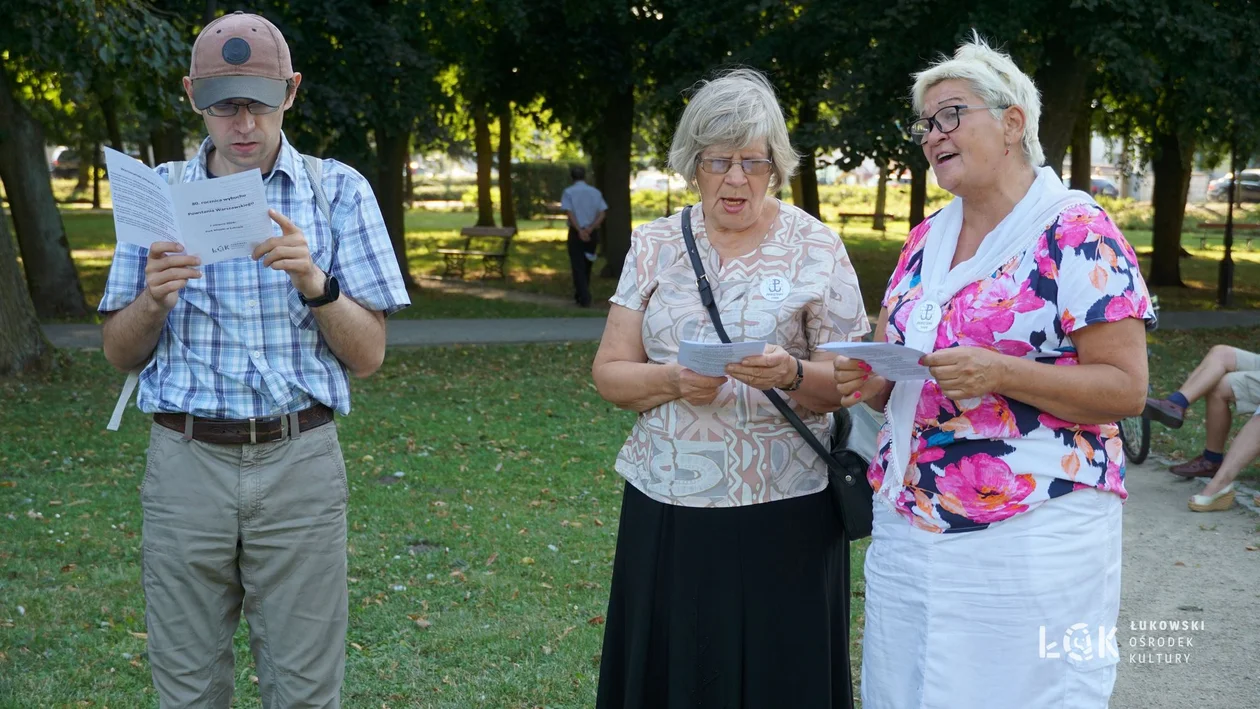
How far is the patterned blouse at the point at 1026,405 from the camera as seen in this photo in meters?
2.74

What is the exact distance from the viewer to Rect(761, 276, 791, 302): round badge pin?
3.23m

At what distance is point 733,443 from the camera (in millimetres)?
3246

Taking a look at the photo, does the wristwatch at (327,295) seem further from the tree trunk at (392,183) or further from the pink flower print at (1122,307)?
the tree trunk at (392,183)

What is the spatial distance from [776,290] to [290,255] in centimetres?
125

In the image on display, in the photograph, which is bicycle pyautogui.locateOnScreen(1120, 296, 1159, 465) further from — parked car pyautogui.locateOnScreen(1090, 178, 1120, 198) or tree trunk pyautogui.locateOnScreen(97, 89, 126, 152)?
parked car pyautogui.locateOnScreen(1090, 178, 1120, 198)

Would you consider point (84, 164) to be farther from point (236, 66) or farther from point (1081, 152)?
point (236, 66)

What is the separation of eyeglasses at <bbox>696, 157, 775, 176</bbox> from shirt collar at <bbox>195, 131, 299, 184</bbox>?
3.58 ft

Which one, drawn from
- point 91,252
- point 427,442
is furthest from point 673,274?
point 91,252

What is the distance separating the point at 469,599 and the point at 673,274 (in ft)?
9.38

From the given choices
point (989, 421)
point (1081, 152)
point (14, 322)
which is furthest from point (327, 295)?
point (1081, 152)

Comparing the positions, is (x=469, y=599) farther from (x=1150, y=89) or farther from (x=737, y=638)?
(x=1150, y=89)

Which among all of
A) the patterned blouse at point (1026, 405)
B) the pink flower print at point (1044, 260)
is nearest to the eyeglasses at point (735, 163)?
the patterned blouse at point (1026, 405)

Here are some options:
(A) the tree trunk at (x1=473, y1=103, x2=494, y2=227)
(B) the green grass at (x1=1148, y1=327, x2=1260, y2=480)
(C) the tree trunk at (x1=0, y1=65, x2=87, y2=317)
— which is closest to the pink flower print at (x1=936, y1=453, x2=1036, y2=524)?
(B) the green grass at (x1=1148, y1=327, x2=1260, y2=480)

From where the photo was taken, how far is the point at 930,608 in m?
2.92
